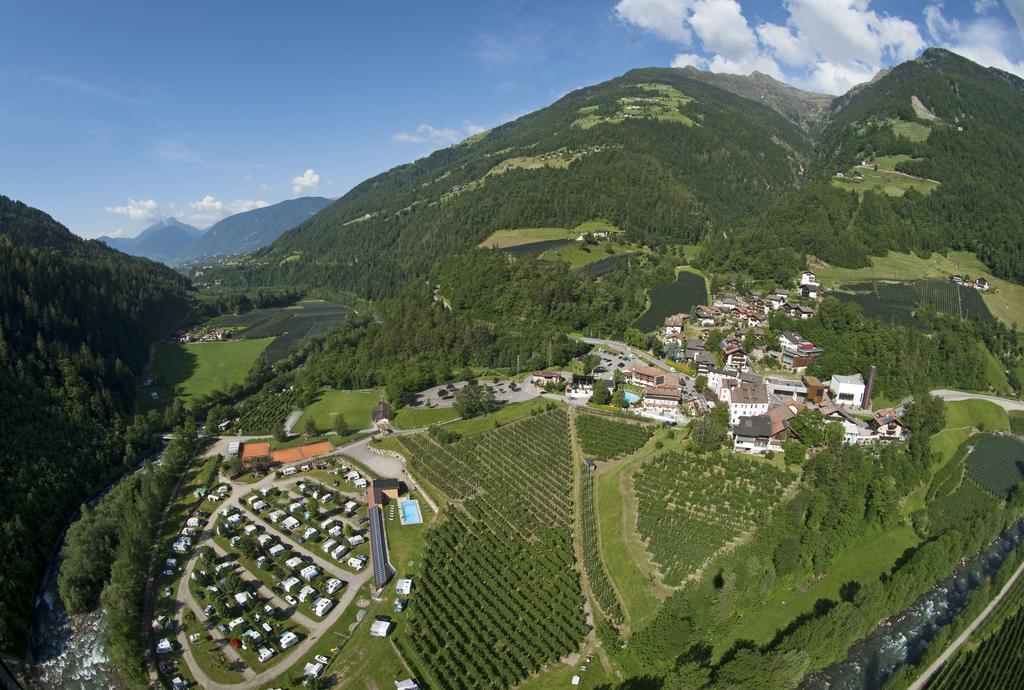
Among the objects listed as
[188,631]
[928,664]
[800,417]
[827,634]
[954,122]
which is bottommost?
[928,664]

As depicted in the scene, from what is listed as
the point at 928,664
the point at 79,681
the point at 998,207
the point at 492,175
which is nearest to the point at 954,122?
the point at 998,207

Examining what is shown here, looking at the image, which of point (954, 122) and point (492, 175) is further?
point (492, 175)

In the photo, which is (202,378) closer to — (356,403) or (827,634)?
(356,403)

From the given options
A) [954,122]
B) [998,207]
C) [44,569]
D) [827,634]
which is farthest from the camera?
[954,122]

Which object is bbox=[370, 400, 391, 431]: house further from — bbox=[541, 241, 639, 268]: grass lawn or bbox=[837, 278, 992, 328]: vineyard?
bbox=[837, 278, 992, 328]: vineyard

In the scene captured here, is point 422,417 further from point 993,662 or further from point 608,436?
point 993,662

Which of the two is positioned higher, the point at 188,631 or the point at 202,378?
the point at 202,378

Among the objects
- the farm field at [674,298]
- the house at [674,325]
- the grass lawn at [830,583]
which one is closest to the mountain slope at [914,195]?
the farm field at [674,298]

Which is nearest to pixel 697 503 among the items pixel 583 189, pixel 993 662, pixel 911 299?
pixel 993 662

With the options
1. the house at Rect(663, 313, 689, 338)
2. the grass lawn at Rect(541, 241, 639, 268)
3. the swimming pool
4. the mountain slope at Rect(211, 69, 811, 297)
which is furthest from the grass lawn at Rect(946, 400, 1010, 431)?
the mountain slope at Rect(211, 69, 811, 297)
